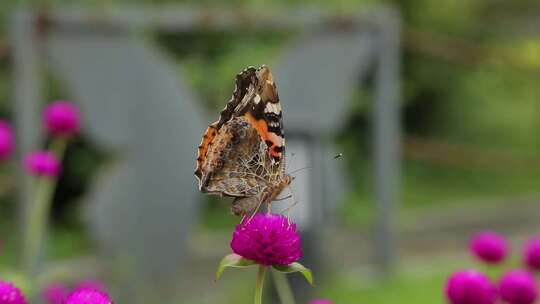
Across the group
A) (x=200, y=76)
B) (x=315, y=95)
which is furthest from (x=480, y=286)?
(x=200, y=76)

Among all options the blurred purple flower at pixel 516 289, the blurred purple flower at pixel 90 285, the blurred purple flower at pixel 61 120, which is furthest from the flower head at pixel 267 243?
the blurred purple flower at pixel 61 120

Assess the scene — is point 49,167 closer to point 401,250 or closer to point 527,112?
point 401,250

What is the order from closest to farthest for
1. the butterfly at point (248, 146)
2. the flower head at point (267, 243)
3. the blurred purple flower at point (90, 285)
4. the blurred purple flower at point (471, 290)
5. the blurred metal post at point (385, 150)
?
the blurred purple flower at point (90, 285) → the flower head at point (267, 243) → the blurred purple flower at point (471, 290) → the butterfly at point (248, 146) → the blurred metal post at point (385, 150)

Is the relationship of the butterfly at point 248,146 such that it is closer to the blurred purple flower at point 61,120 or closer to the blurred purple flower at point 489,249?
the blurred purple flower at point 489,249

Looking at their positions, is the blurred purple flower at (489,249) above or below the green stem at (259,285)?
below

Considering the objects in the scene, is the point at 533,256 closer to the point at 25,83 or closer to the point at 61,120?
the point at 61,120

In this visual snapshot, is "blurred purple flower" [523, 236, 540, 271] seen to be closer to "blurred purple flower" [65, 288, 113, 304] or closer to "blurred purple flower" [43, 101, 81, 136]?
"blurred purple flower" [65, 288, 113, 304]
